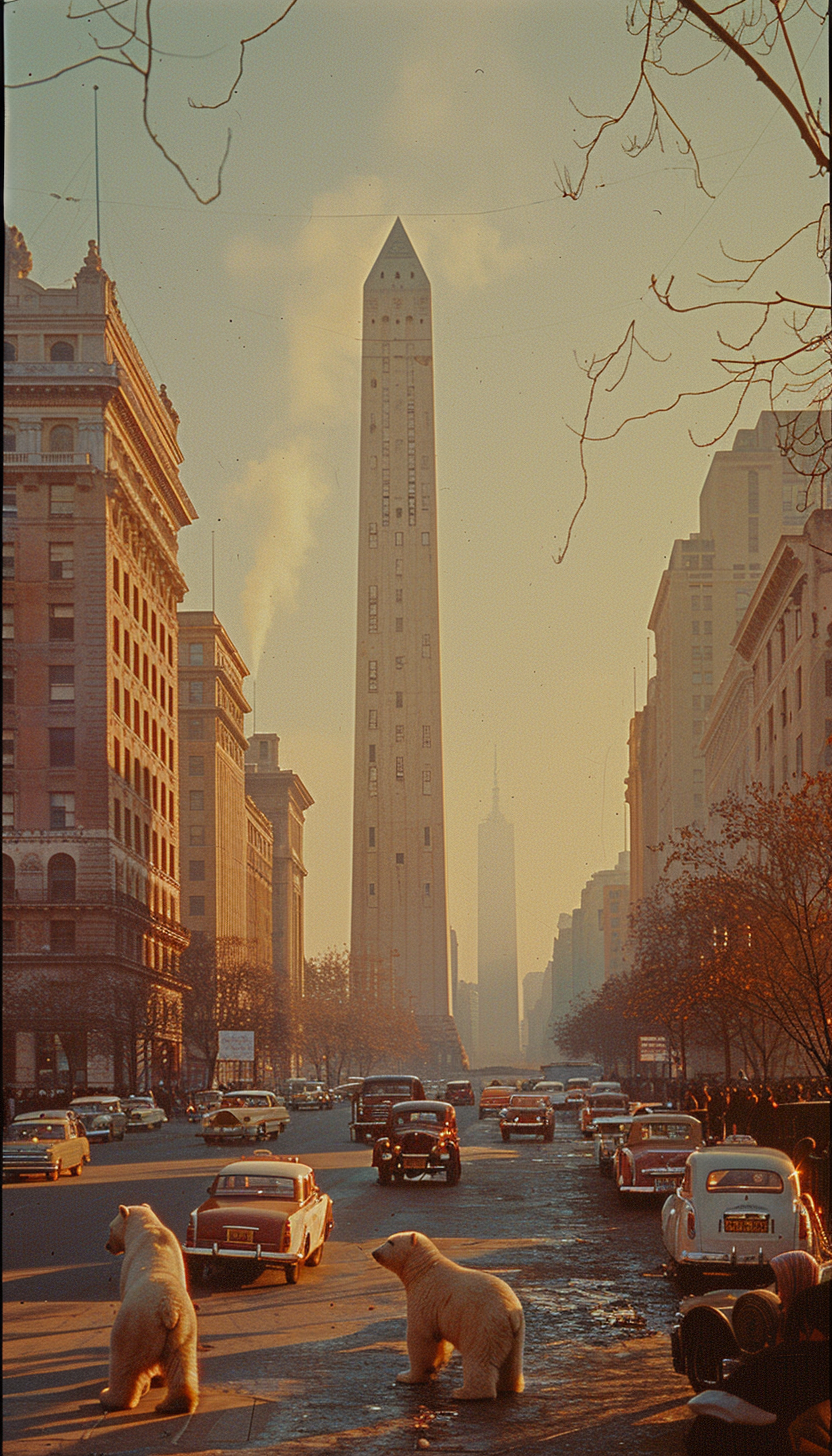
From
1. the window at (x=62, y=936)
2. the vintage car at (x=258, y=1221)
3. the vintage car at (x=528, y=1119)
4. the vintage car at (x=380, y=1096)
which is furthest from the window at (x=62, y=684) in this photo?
the vintage car at (x=258, y=1221)

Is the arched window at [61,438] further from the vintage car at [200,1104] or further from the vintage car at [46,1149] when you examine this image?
the vintage car at [46,1149]

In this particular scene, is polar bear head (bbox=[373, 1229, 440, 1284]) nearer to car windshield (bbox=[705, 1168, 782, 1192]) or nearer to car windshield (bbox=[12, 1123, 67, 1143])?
car windshield (bbox=[705, 1168, 782, 1192])

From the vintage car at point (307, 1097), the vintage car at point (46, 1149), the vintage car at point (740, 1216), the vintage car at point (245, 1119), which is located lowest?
the vintage car at point (307, 1097)

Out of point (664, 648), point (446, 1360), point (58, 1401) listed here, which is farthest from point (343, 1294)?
point (664, 648)

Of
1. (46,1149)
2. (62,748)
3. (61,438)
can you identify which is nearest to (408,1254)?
(46,1149)

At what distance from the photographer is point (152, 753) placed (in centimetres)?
10362

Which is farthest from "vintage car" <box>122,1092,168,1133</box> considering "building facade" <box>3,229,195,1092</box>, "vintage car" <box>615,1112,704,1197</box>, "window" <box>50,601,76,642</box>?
"vintage car" <box>615,1112,704,1197</box>

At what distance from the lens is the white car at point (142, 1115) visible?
224 ft

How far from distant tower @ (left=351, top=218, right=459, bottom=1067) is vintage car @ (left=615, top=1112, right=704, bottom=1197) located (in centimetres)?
14224

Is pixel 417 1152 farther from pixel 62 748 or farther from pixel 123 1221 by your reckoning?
pixel 62 748

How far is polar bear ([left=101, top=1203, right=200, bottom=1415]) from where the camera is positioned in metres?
11.8

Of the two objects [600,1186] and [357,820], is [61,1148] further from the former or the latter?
[357,820]

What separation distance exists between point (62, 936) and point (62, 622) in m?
16.6

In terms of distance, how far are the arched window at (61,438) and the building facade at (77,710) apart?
0.11 meters
